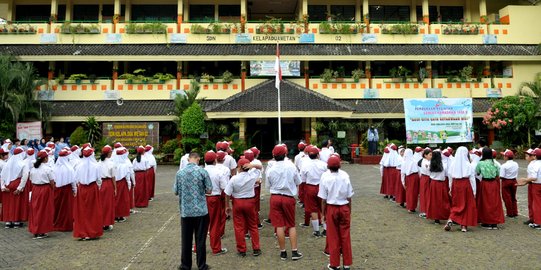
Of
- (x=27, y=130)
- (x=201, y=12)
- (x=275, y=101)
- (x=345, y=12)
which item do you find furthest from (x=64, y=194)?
(x=345, y=12)

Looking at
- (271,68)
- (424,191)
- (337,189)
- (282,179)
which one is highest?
(271,68)

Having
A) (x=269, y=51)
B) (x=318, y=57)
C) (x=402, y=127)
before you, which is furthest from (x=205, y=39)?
(x=402, y=127)

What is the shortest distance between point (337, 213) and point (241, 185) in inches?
69.1

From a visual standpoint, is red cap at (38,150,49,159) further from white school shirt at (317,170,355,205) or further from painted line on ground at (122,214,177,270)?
white school shirt at (317,170,355,205)

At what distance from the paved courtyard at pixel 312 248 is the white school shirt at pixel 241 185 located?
1.10 m

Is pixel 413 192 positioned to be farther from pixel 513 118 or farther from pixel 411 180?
pixel 513 118

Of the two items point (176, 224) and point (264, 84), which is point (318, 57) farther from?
point (176, 224)

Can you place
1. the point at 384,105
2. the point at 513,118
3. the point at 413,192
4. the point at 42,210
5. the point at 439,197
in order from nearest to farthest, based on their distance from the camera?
the point at 42,210 → the point at 439,197 → the point at 413,192 → the point at 513,118 → the point at 384,105

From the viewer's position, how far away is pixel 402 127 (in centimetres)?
2466

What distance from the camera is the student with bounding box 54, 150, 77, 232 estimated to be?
866 cm

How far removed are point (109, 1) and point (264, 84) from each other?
12577 mm

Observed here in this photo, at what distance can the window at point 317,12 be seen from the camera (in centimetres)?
2723

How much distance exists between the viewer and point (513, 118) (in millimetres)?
22172

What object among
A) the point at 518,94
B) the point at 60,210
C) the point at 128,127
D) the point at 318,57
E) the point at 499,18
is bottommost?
the point at 60,210
